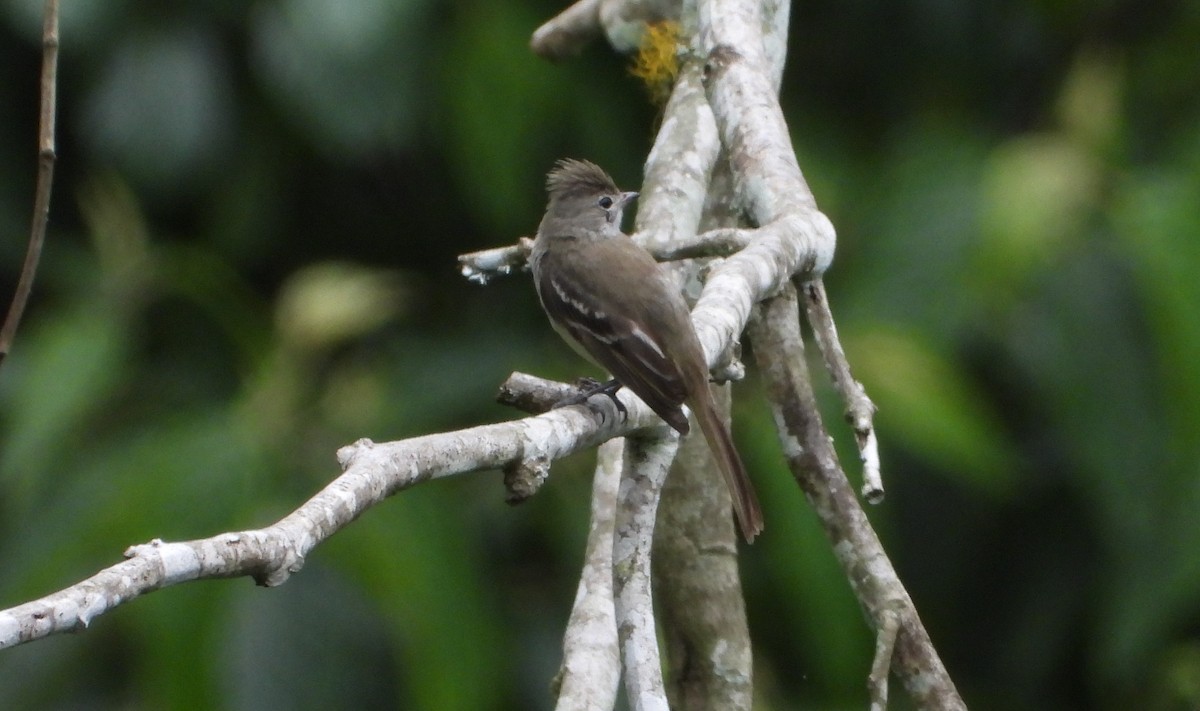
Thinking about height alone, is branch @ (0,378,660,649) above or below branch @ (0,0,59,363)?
below

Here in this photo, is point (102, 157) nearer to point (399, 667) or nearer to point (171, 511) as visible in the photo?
point (171, 511)

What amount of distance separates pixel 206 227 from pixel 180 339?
20.4 inches

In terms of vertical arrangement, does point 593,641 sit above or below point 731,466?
below

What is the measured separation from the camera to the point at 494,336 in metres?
6.21

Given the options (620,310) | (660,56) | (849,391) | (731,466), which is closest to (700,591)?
(731,466)

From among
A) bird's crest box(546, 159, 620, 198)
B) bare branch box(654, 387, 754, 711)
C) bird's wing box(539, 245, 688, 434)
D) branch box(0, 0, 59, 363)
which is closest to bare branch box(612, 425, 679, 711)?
bird's wing box(539, 245, 688, 434)

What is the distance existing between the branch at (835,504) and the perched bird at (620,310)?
184 mm

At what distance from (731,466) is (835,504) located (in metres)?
0.49

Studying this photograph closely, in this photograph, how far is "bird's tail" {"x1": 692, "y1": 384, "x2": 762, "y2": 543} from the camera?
132 inches

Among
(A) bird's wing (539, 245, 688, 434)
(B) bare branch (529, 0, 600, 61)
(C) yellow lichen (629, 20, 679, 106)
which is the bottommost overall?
(A) bird's wing (539, 245, 688, 434)

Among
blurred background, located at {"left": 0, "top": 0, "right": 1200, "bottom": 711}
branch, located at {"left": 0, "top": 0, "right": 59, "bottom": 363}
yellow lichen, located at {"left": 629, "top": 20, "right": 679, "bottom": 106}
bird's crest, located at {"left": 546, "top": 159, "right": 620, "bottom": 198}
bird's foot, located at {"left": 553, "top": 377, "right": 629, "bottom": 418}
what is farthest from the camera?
blurred background, located at {"left": 0, "top": 0, "right": 1200, "bottom": 711}

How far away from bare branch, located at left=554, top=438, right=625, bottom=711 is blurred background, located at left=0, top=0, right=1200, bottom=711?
1.94 metres

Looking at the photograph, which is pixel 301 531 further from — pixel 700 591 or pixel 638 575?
pixel 700 591

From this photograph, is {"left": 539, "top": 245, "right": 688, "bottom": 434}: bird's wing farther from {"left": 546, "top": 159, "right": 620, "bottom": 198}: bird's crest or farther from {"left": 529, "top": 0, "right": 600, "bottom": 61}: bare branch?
{"left": 529, "top": 0, "right": 600, "bottom": 61}: bare branch
